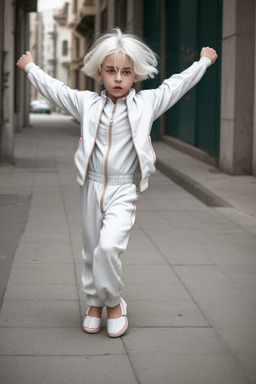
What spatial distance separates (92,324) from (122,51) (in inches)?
62.6

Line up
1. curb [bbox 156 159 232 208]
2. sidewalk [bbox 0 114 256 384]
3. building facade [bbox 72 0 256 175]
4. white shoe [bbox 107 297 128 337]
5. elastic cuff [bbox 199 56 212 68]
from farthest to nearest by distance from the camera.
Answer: building facade [bbox 72 0 256 175] < curb [bbox 156 159 232 208] < elastic cuff [bbox 199 56 212 68] < white shoe [bbox 107 297 128 337] < sidewalk [bbox 0 114 256 384]

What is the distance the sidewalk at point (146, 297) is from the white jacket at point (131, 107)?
917mm

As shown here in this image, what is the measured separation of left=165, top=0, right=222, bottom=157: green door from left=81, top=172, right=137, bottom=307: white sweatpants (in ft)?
32.0

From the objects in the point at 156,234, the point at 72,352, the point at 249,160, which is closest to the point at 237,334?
the point at 72,352

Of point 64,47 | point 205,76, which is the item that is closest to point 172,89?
point 205,76

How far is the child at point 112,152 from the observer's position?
4.28m

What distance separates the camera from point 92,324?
442cm

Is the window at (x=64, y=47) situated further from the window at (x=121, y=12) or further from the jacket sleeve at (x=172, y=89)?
the jacket sleeve at (x=172, y=89)

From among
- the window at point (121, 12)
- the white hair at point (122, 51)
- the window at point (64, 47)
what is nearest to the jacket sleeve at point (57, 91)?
the white hair at point (122, 51)

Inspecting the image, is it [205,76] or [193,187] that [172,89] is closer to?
[193,187]

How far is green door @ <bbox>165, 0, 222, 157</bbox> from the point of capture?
15383 mm

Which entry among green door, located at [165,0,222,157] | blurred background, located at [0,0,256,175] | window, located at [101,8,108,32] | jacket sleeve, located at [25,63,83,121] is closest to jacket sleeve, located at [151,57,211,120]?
jacket sleeve, located at [25,63,83,121]

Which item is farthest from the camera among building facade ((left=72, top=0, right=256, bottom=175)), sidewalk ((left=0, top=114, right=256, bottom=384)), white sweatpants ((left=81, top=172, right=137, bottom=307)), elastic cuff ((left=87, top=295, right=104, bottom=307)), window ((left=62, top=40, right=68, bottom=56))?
window ((left=62, top=40, right=68, bottom=56))

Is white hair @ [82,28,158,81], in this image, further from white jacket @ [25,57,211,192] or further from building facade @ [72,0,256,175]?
→ building facade @ [72,0,256,175]
